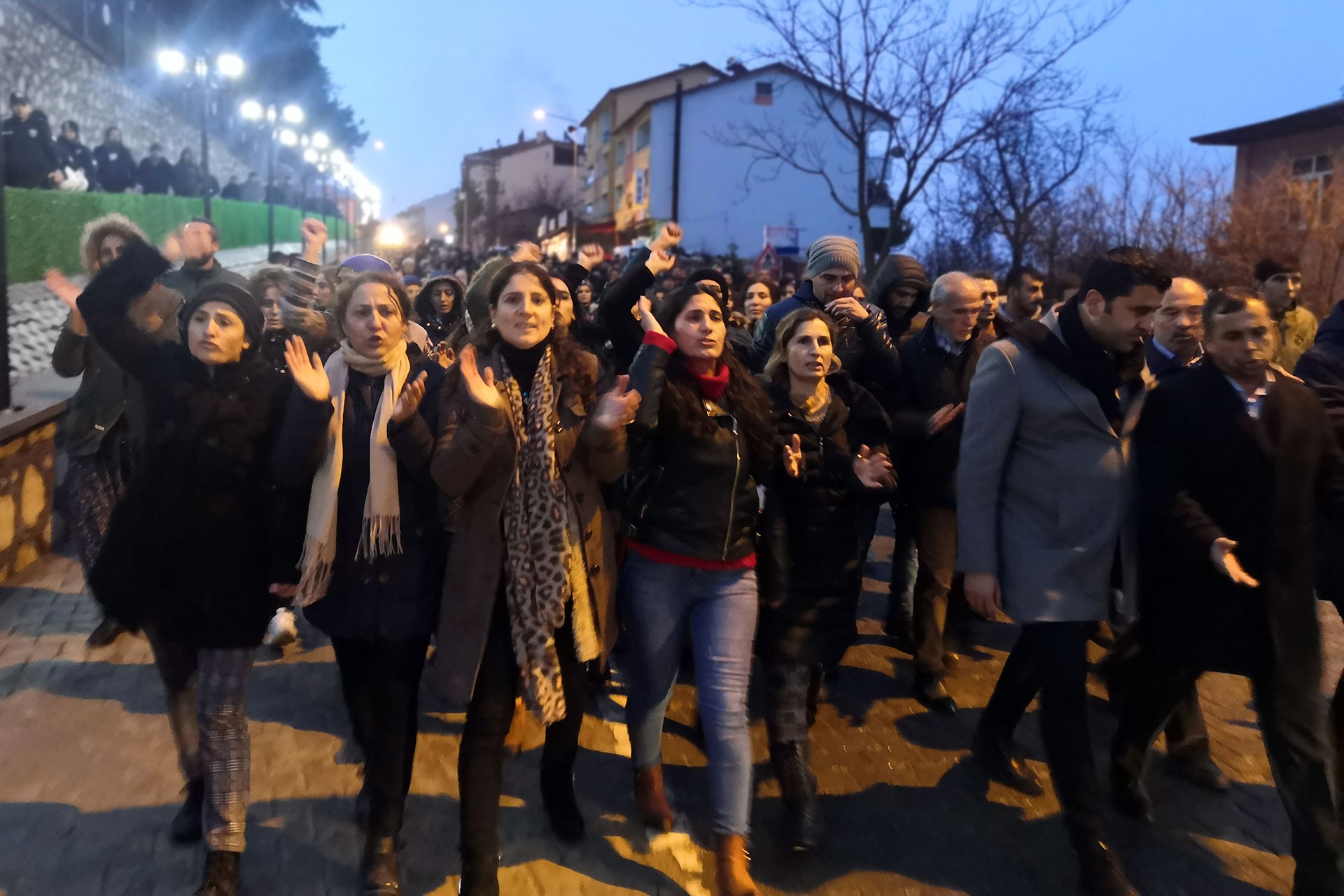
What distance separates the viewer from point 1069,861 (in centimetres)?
425

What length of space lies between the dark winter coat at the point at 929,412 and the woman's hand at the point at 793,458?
4.69ft

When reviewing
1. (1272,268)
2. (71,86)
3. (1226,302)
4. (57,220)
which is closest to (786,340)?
(1226,302)

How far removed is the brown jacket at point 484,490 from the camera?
3.73 m

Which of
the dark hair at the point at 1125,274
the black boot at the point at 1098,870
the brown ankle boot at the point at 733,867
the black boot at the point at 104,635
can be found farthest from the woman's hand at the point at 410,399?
the black boot at the point at 104,635

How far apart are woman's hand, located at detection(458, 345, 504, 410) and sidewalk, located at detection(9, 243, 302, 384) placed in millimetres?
8814

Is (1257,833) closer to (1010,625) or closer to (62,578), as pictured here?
(1010,625)

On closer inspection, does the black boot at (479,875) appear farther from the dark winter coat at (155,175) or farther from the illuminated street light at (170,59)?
the dark winter coat at (155,175)

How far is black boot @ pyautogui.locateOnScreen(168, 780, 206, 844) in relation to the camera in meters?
4.17

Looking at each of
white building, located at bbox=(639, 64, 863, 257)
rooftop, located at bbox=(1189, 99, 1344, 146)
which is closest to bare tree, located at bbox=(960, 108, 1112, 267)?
rooftop, located at bbox=(1189, 99, 1344, 146)

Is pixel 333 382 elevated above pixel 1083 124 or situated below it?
below

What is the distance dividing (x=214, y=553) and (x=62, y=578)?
15.1 ft

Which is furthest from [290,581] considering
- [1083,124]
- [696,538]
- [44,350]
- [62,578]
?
[1083,124]

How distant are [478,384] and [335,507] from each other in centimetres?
65

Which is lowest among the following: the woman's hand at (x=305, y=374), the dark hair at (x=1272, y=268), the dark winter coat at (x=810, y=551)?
the dark winter coat at (x=810, y=551)
